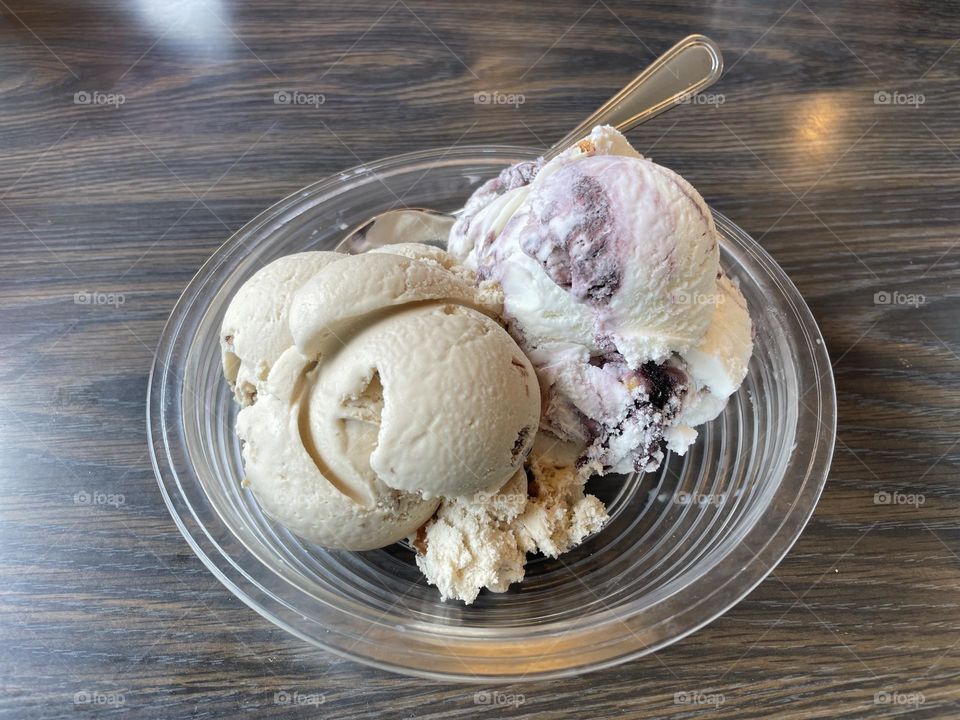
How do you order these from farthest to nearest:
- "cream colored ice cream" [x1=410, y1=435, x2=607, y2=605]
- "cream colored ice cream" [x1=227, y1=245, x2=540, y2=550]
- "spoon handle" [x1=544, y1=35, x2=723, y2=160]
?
"spoon handle" [x1=544, y1=35, x2=723, y2=160] < "cream colored ice cream" [x1=410, y1=435, x2=607, y2=605] < "cream colored ice cream" [x1=227, y1=245, x2=540, y2=550]

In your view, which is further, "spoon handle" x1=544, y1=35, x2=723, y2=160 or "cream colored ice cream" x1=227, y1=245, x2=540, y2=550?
"spoon handle" x1=544, y1=35, x2=723, y2=160

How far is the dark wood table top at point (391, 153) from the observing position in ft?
3.75

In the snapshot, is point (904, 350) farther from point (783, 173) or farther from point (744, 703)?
point (744, 703)

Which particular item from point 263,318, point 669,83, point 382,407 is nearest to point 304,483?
point 382,407

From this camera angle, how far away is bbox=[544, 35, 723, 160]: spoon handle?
4.71ft

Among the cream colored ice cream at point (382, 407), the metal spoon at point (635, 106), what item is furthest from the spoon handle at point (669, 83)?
the cream colored ice cream at point (382, 407)

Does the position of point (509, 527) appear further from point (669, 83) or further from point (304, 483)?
point (669, 83)

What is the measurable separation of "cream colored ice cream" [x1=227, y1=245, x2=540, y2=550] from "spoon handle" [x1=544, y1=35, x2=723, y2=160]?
2.08ft

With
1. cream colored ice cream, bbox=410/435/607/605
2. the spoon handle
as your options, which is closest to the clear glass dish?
cream colored ice cream, bbox=410/435/607/605

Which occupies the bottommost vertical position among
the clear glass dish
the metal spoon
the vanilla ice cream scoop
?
the clear glass dish

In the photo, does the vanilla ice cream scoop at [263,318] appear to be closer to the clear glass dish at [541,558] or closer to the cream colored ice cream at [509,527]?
the clear glass dish at [541,558]

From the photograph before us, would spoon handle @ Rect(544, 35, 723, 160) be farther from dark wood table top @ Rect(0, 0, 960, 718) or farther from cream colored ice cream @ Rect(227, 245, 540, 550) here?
cream colored ice cream @ Rect(227, 245, 540, 550)

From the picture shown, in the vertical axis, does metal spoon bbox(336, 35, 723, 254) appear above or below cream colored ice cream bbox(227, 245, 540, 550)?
above

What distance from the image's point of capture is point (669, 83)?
57.1 inches
